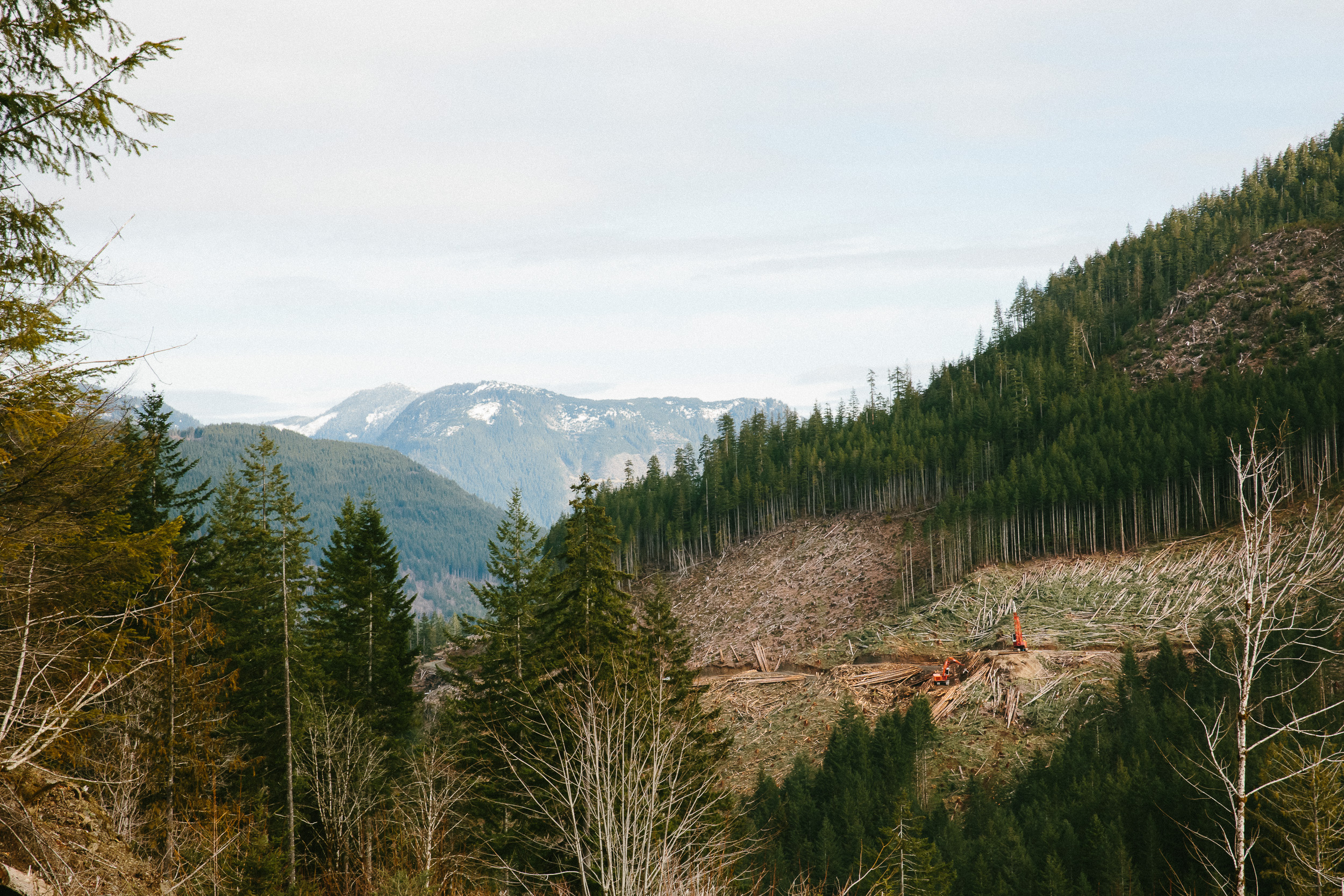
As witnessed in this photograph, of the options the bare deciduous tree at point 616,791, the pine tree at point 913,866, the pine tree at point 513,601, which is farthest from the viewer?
the pine tree at point 513,601

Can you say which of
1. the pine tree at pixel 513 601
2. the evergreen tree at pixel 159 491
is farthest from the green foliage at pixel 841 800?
the evergreen tree at pixel 159 491

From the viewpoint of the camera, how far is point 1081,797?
36594 millimetres

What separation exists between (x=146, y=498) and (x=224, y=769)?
8007mm

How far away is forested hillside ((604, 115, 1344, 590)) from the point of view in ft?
256

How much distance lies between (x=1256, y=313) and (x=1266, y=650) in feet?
267

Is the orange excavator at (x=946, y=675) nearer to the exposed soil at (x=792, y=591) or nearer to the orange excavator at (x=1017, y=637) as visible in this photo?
the orange excavator at (x=1017, y=637)

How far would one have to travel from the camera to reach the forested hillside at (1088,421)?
256 ft

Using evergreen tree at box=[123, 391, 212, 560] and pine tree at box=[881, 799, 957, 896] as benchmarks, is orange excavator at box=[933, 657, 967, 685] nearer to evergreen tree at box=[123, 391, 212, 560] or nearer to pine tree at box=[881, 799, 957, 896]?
pine tree at box=[881, 799, 957, 896]

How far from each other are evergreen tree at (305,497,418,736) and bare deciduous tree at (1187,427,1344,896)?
26.0m

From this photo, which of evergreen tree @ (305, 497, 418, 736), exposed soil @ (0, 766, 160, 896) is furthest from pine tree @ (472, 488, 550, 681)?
exposed soil @ (0, 766, 160, 896)

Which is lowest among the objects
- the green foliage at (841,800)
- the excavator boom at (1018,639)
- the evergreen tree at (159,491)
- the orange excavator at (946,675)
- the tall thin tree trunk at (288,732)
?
the green foliage at (841,800)

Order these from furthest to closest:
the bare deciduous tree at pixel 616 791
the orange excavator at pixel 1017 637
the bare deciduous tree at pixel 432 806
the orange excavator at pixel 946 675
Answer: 1. the orange excavator at pixel 1017 637
2. the orange excavator at pixel 946 675
3. the bare deciduous tree at pixel 432 806
4. the bare deciduous tree at pixel 616 791

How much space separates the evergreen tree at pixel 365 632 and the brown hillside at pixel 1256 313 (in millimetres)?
102760

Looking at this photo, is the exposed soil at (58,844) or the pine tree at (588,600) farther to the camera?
the pine tree at (588,600)
